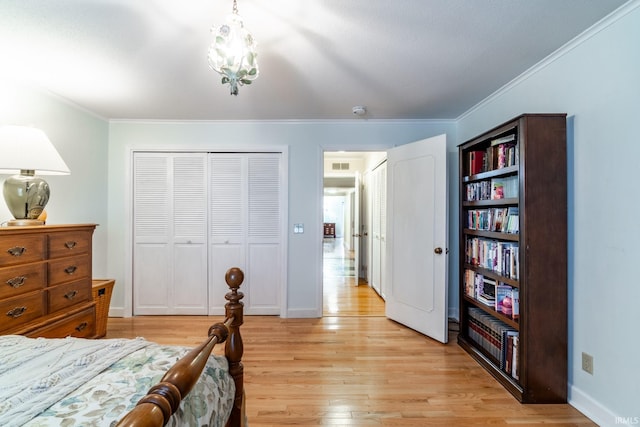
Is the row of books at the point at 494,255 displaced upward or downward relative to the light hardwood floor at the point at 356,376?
upward

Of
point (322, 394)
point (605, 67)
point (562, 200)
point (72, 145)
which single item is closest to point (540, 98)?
point (605, 67)

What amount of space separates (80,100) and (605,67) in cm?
426

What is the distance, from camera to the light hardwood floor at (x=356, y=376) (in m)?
1.79

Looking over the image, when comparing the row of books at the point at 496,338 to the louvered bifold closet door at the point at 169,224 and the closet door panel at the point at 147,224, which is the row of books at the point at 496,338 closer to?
the louvered bifold closet door at the point at 169,224

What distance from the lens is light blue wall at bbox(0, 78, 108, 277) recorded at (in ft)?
7.95

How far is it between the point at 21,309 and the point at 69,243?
0.55m

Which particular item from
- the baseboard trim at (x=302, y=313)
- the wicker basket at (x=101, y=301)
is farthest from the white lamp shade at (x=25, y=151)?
the baseboard trim at (x=302, y=313)

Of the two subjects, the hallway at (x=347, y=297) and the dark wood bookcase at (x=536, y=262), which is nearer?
the dark wood bookcase at (x=536, y=262)

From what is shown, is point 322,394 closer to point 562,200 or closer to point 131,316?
point 562,200

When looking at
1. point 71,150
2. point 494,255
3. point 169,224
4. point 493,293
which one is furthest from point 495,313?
point 71,150

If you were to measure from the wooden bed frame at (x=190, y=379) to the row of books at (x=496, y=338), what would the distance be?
6.20 feet

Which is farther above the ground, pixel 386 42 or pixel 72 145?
pixel 386 42

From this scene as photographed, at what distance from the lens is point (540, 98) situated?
7.21ft

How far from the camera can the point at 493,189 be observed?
233 centimetres
